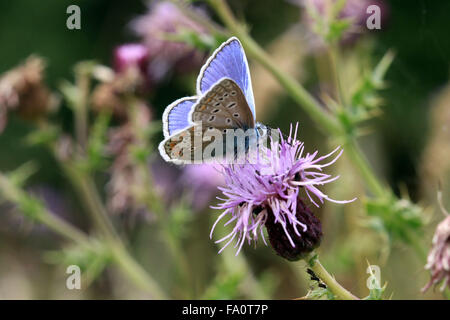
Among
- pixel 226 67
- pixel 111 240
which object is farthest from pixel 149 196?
pixel 226 67

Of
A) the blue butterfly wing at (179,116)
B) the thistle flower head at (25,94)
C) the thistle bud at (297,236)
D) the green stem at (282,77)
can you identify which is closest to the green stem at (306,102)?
the green stem at (282,77)

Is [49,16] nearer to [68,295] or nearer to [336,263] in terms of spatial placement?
[68,295]

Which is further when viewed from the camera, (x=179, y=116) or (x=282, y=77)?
(x=282, y=77)

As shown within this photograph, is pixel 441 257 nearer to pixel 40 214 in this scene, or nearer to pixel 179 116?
pixel 179 116

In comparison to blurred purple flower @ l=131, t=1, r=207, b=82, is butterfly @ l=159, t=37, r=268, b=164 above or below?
below

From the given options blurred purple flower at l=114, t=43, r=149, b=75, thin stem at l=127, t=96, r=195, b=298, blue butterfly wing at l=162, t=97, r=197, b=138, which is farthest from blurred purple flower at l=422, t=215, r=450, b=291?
blurred purple flower at l=114, t=43, r=149, b=75

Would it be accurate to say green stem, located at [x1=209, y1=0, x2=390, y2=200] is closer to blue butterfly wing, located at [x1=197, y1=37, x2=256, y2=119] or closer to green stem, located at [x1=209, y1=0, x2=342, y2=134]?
green stem, located at [x1=209, y1=0, x2=342, y2=134]
